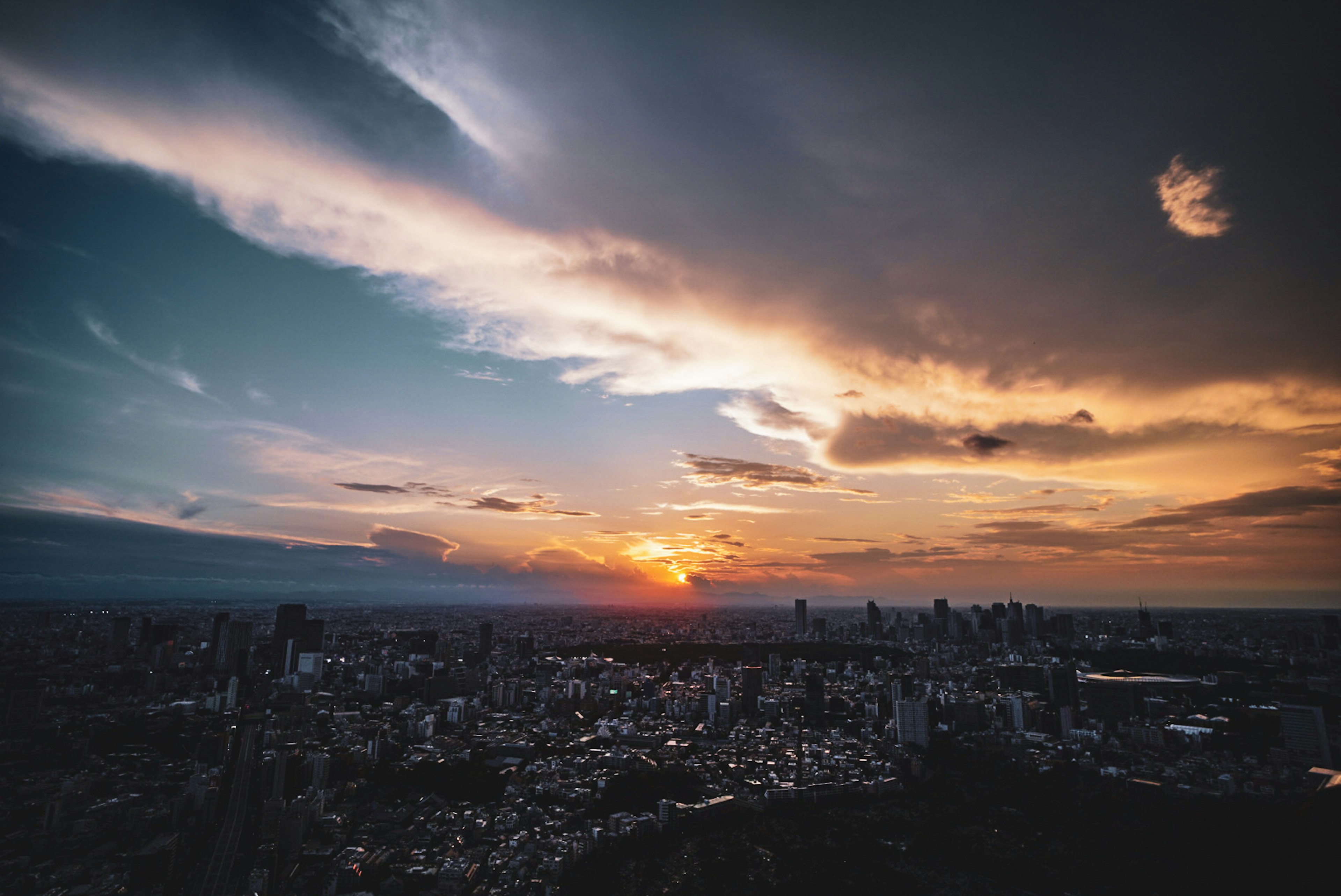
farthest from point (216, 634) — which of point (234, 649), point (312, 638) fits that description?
point (312, 638)

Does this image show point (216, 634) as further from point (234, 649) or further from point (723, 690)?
point (723, 690)

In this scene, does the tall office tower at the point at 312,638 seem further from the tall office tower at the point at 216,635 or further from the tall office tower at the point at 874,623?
the tall office tower at the point at 874,623

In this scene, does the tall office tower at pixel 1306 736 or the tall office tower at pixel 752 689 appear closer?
the tall office tower at pixel 1306 736

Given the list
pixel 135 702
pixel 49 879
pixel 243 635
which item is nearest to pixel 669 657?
pixel 243 635

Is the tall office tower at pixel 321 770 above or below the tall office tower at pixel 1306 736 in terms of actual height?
below

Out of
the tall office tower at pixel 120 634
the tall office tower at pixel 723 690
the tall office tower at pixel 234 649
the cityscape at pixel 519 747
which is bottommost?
the tall office tower at pixel 723 690

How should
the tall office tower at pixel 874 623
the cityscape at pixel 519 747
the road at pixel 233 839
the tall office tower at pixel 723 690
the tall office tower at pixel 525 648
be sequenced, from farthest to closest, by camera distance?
1. the tall office tower at pixel 874 623
2. the tall office tower at pixel 525 648
3. the tall office tower at pixel 723 690
4. the cityscape at pixel 519 747
5. the road at pixel 233 839

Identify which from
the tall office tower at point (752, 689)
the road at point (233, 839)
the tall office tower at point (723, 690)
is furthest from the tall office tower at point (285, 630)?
the tall office tower at point (752, 689)
